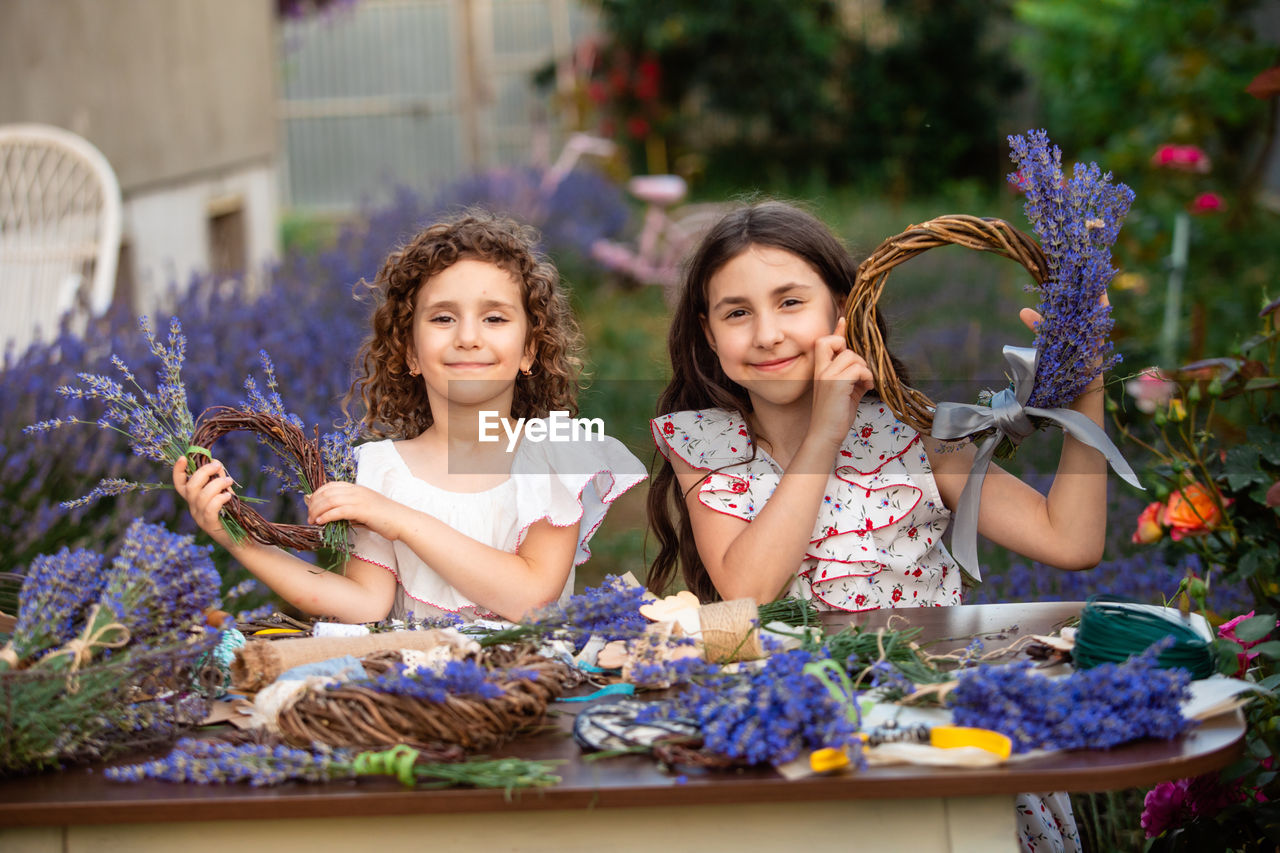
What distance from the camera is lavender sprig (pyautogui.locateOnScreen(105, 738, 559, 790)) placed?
136 cm

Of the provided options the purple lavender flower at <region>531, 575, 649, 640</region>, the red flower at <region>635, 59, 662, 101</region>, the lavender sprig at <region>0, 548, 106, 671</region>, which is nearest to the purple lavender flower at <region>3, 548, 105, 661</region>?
the lavender sprig at <region>0, 548, 106, 671</region>

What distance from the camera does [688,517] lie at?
2.27 m

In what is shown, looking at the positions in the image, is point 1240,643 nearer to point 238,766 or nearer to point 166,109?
point 238,766

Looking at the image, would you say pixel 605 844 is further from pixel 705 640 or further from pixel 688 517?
pixel 688 517

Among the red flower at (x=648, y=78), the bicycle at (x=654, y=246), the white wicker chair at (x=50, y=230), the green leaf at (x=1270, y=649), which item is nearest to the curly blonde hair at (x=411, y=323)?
the green leaf at (x=1270, y=649)

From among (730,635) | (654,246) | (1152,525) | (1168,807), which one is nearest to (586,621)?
(730,635)

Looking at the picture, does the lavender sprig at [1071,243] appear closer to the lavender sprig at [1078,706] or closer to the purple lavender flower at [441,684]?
the lavender sprig at [1078,706]

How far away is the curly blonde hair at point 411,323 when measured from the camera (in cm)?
215

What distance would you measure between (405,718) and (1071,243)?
1.09 m

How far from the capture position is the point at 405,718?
1.44m

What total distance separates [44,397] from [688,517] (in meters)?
2.15

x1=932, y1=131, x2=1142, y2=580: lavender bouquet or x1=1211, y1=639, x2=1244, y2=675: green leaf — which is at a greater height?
x1=932, y1=131, x2=1142, y2=580: lavender bouquet

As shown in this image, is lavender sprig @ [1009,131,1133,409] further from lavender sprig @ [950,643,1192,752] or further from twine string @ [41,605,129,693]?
twine string @ [41,605,129,693]

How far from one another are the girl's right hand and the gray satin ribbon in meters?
1.03
